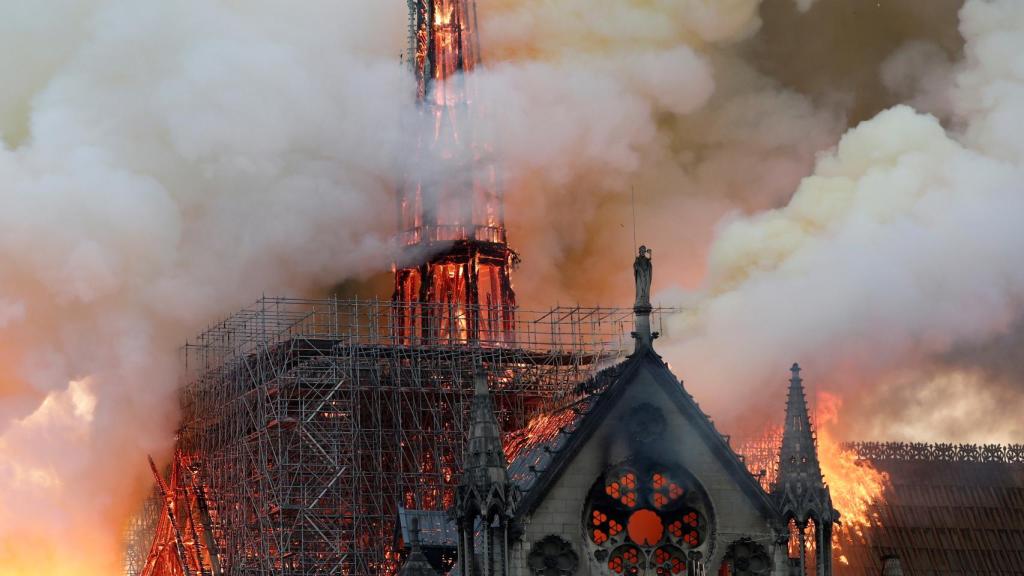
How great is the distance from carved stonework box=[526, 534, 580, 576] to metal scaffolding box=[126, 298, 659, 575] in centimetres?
3263

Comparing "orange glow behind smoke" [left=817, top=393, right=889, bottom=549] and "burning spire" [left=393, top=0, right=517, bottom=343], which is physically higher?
"burning spire" [left=393, top=0, right=517, bottom=343]

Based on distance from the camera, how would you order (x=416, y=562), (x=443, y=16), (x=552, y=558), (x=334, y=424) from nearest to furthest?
1. (x=552, y=558)
2. (x=416, y=562)
3. (x=334, y=424)
4. (x=443, y=16)

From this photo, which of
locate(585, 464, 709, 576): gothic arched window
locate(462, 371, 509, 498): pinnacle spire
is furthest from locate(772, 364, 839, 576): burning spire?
locate(462, 371, 509, 498): pinnacle spire

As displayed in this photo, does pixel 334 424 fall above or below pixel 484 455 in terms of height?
above

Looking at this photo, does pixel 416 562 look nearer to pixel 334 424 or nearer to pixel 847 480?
pixel 334 424

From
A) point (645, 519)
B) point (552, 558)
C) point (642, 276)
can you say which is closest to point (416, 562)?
point (552, 558)

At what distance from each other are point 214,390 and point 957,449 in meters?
41.8

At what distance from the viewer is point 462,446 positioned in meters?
101

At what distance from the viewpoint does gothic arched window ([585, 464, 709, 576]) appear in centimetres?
6122

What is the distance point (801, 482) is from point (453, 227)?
185 ft

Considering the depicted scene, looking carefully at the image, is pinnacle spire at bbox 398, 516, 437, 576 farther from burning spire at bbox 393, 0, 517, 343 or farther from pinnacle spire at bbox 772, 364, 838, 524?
burning spire at bbox 393, 0, 517, 343

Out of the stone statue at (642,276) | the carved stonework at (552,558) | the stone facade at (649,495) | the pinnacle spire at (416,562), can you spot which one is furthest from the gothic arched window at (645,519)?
the pinnacle spire at (416,562)

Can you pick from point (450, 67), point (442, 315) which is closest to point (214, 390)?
point (442, 315)

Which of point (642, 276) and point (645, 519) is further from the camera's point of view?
point (642, 276)
